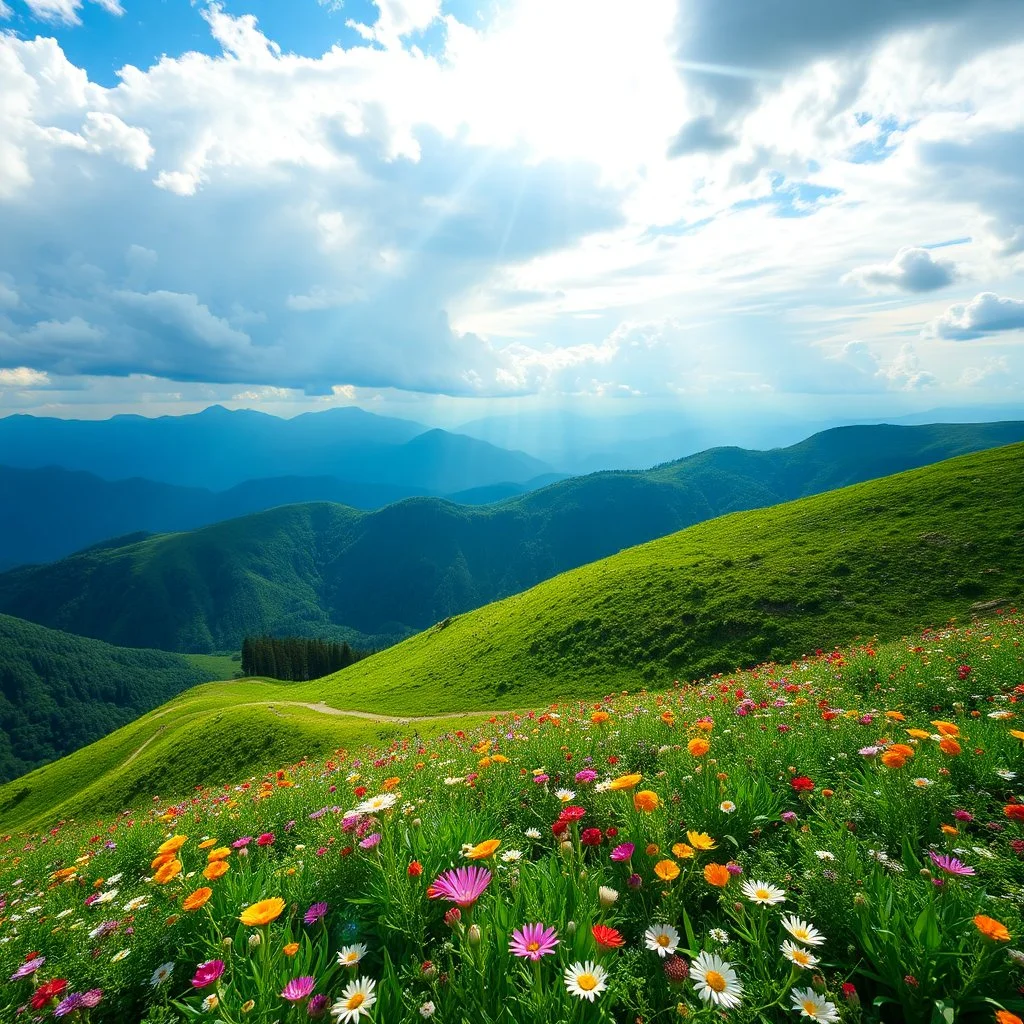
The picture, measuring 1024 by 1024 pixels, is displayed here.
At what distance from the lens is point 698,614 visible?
35.8 metres

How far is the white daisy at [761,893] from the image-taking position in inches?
106

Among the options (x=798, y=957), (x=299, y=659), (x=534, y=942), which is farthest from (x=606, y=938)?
(x=299, y=659)

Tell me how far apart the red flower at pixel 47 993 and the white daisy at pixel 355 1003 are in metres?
2.11

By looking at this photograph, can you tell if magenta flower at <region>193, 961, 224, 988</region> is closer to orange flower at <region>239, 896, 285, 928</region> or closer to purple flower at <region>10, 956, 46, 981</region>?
orange flower at <region>239, 896, 285, 928</region>

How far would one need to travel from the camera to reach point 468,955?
2.44 metres

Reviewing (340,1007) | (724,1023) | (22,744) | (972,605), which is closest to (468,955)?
(340,1007)

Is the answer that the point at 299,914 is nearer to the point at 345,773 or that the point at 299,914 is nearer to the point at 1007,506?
the point at 345,773

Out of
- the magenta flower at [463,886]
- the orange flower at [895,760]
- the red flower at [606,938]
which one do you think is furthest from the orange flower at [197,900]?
the orange flower at [895,760]

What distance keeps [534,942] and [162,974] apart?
2.68m

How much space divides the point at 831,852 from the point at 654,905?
1.19m

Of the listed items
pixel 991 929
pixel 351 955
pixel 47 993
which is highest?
pixel 991 929

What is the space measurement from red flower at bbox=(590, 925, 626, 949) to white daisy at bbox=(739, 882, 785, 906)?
2.93 feet

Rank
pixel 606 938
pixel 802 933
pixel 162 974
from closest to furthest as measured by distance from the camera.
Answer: pixel 606 938, pixel 802 933, pixel 162 974

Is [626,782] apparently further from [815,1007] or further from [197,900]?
[197,900]
